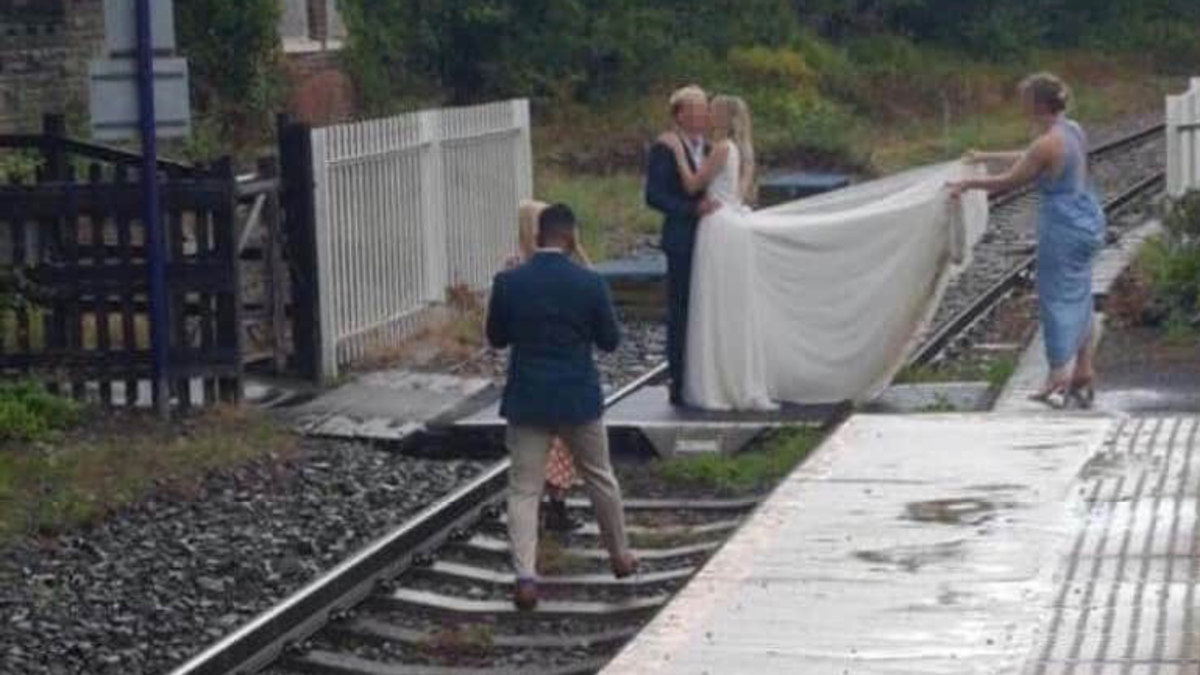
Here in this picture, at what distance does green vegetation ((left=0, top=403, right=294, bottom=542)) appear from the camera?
14320mm

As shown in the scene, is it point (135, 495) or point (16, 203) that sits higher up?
point (16, 203)

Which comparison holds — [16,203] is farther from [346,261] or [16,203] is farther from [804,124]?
[804,124]

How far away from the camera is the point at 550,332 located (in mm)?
12086

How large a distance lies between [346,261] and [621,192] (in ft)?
45.7

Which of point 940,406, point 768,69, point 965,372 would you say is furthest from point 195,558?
point 768,69

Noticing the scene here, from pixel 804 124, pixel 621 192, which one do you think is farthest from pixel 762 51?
pixel 621 192

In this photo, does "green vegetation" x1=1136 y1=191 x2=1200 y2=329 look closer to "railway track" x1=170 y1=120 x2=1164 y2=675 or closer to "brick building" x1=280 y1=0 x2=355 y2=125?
"railway track" x1=170 y1=120 x2=1164 y2=675

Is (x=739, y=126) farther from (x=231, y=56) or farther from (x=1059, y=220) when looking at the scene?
(x=231, y=56)

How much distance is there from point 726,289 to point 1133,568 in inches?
207

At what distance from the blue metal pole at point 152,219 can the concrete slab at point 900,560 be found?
423cm

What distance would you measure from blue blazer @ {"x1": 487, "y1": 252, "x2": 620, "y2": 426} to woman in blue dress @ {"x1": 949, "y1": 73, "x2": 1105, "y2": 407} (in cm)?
393

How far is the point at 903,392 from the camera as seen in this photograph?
17.1 m

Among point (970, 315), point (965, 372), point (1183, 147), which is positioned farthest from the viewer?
point (1183, 147)

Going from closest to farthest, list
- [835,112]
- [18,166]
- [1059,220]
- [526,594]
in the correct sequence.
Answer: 1. [526,594]
2. [1059,220]
3. [18,166]
4. [835,112]
